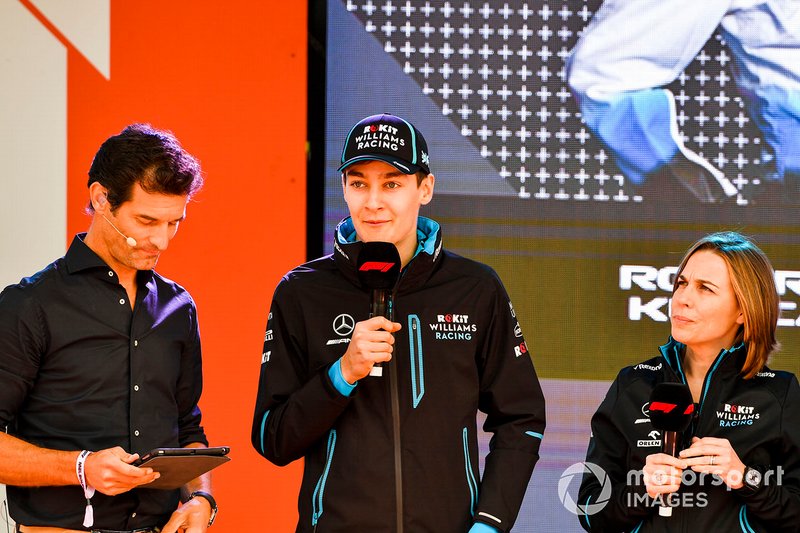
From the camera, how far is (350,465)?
240 cm

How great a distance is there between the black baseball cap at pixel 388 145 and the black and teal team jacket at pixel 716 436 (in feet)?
2.91

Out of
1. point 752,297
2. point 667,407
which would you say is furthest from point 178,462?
point 752,297

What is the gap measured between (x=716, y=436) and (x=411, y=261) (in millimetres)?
931

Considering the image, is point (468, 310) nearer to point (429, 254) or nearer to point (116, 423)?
point (429, 254)

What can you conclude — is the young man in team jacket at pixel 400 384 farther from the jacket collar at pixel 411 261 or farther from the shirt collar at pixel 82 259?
the shirt collar at pixel 82 259

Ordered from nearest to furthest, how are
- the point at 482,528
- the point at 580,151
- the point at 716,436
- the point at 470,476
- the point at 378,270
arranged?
the point at 378,270 → the point at 482,528 → the point at 470,476 → the point at 716,436 → the point at 580,151

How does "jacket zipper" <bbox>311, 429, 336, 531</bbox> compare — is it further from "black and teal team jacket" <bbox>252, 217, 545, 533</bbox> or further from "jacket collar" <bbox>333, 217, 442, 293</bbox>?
"jacket collar" <bbox>333, 217, 442, 293</bbox>

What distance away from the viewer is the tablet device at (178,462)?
7.30ft

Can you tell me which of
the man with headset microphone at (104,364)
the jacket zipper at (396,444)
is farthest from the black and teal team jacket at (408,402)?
the man with headset microphone at (104,364)

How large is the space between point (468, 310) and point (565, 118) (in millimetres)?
1545

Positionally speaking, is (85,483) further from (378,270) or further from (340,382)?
(378,270)

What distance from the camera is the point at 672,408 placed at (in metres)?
2.31

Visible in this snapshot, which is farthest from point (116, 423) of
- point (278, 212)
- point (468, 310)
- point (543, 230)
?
point (543, 230)

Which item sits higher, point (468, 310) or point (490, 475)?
point (468, 310)
